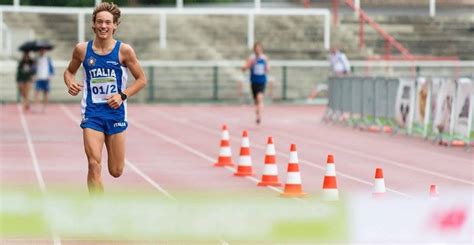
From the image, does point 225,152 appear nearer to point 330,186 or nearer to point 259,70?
point 330,186

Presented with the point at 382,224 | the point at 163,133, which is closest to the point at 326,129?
the point at 163,133

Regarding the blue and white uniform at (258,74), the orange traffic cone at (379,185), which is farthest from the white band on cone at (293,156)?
the blue and white uniform at (258,74)

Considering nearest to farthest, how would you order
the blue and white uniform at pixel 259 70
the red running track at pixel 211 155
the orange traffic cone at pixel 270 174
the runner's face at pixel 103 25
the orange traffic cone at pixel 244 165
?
the runner's face at pixel 103 25 < the orange traffic cone at pixel 270 174 < the red running track at pixel 211 155 < the orange traffic cone at pixel 244 165 < the blue and white uniform at pixel 259 70

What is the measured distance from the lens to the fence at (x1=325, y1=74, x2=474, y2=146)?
25344 millimetres

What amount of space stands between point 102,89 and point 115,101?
0.22 meters

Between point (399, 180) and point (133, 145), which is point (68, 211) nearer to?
point (399, 180)

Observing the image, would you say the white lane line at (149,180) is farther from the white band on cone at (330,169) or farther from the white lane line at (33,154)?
the white band on cone at (330,169)

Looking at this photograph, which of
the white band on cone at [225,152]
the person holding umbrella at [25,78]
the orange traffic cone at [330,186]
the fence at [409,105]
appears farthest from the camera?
the person holding umbrella at [25,78]

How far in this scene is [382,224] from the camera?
39.0 ft

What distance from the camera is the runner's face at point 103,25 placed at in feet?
42.9

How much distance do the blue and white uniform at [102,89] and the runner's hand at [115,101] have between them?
0.37 feet

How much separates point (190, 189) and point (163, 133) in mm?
13299

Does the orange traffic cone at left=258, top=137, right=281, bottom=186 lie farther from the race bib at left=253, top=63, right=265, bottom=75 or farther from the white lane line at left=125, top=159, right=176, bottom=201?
the race bib at left=253, top=63, right=265, bottom=75

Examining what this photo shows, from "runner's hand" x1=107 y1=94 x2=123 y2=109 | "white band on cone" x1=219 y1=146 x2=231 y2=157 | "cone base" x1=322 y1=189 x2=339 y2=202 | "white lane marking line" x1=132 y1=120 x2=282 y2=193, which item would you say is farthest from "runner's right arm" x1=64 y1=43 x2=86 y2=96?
"white band on cone" x1=219 y1=146 x2=231 y2=157
